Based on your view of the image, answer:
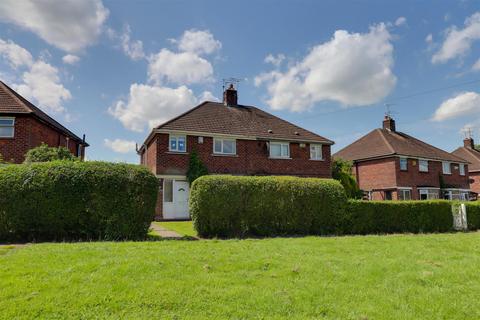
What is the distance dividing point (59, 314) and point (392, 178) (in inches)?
1157

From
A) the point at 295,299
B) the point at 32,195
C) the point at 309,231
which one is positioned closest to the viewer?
the point at 295,299

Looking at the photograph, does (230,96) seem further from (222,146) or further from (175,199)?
(175,199)

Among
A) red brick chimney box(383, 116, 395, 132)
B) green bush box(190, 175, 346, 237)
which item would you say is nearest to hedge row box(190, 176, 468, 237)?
green bush box(190, 175, 346, 237)

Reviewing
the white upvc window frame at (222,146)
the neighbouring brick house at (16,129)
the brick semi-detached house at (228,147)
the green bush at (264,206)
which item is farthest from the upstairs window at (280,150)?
the neighbouring brick house at (16,129)

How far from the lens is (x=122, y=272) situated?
541cm

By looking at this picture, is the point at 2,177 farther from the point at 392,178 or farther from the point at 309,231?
the point at 392,178

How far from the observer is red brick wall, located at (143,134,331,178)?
20.1m

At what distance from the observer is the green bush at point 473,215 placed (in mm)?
15922

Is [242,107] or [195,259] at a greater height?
[242,107]

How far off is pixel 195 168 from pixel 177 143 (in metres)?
1.98

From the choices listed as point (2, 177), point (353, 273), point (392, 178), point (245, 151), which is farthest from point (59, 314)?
point (392, 178)

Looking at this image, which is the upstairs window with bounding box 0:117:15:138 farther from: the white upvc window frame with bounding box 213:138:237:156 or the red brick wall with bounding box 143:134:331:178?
the white upvc window frame with bounding box 213:138:237:156

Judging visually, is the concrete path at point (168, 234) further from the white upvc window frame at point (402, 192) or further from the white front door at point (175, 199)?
the white upvc window frame at point (402, 192)

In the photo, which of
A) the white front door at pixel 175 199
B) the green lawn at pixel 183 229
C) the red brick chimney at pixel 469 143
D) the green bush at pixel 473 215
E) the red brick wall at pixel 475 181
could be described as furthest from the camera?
the red brick chimney at pixel 469 143
